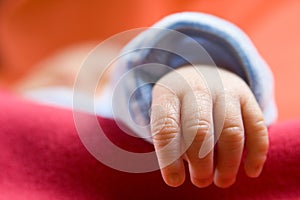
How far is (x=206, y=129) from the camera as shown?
0.31 m

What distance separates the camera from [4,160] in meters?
0.39

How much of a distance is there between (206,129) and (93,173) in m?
0.11

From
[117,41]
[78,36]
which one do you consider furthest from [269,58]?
[78,36]

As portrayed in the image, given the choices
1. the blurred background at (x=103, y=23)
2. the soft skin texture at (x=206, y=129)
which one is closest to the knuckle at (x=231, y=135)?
the soft skin texture at (x=206, y=129)

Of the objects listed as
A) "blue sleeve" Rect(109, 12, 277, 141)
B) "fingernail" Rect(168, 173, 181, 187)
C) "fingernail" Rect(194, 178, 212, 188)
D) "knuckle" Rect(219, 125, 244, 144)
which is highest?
"blue sleeve" Rect(109, 12, 277, 141)

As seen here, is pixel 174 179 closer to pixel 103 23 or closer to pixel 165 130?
pixel 165 130

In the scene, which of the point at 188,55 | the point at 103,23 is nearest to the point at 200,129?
the point at 188,55

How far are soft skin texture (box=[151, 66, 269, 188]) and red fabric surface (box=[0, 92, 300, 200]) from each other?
0.07ft

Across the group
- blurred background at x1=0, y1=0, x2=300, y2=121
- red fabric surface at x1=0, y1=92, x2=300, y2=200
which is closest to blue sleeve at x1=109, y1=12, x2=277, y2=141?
red fabric surface at x1=0, y1=92, x2=300, y2=200

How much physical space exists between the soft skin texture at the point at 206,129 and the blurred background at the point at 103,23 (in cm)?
30

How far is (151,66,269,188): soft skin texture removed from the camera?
31 centimetres

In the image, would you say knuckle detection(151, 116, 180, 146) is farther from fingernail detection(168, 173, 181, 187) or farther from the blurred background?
the blurred background

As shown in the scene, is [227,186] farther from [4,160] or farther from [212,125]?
[4,160]

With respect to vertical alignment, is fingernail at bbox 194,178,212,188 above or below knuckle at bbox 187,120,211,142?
below
